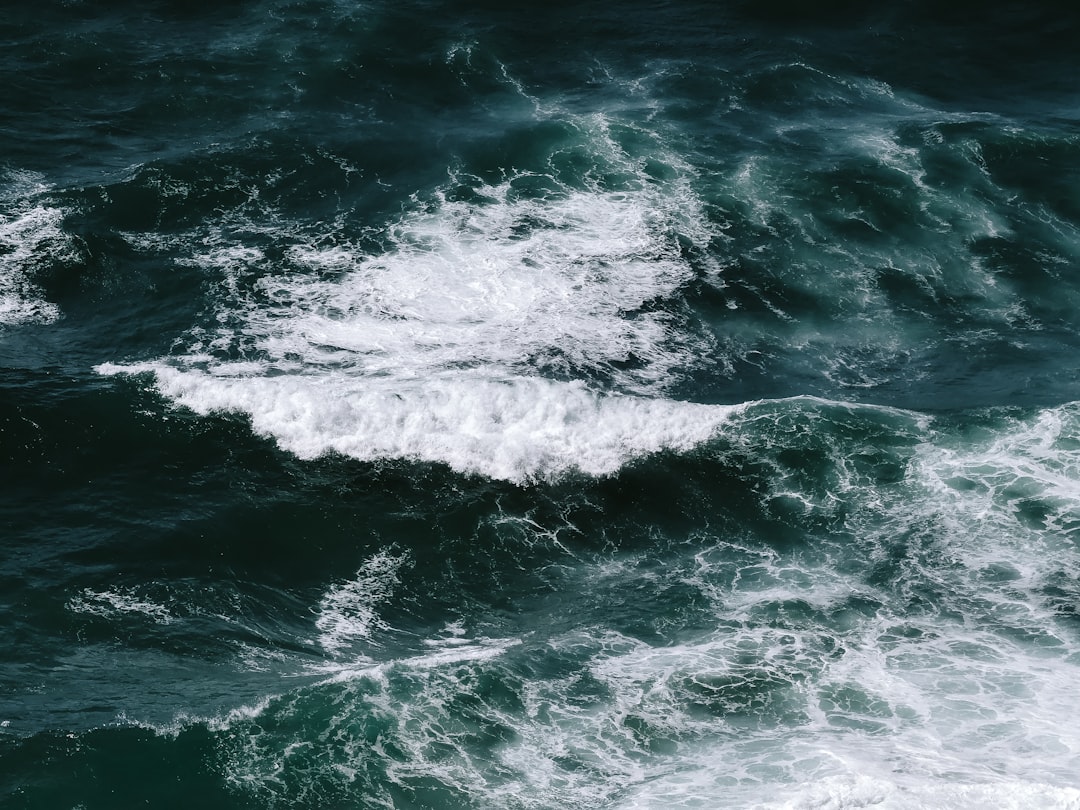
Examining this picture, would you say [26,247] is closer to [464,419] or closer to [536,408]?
[464,419]

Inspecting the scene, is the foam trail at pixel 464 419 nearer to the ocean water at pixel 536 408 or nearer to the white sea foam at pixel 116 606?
the ocean water at pixel 536 408

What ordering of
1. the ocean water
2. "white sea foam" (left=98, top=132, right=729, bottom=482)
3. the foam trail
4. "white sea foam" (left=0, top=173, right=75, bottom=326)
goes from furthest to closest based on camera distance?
"white sea foam" (left=0, top=173, right=75, bottom=326) < "white sea foam" (left=98, top=132, right=729, bottom=482) < the foam trail < the ocean water

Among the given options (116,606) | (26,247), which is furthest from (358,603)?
(26,247)

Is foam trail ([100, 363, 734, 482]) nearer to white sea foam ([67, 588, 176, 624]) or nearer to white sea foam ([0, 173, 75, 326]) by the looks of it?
→ white sea foam ([0, 173, 75, 326])

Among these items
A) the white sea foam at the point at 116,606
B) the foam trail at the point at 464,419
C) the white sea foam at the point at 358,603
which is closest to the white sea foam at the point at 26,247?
the foam trail at the point at 464,419

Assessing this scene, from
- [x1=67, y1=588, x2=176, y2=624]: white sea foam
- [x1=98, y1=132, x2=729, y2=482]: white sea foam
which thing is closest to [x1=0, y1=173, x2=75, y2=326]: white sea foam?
[x1=98, y1=132, x2=729, y2=482]: white sea foam

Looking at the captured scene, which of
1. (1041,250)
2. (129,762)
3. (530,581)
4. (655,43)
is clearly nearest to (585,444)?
(530,581)
